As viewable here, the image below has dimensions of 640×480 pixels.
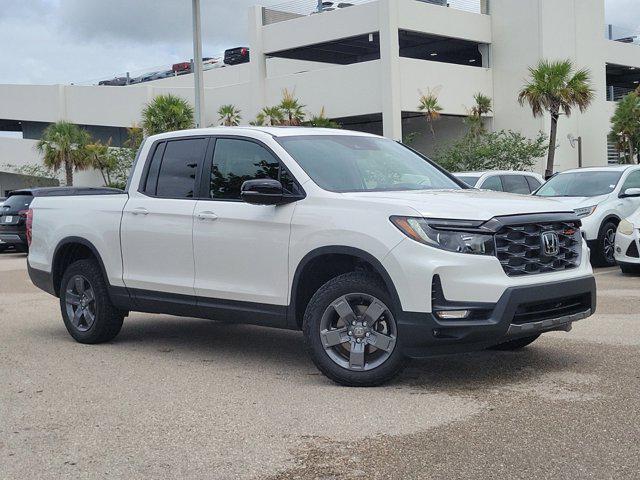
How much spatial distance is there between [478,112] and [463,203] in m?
32.1

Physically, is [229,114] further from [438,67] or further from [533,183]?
[533,183]

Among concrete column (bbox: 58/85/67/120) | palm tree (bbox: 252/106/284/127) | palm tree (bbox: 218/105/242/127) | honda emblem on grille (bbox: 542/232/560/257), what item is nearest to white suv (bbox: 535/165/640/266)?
honda emblem on grille (bbox: 542/232/560/257)

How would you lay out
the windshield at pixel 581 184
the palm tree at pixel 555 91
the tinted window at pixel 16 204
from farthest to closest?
the palm tree at pixel 555 91
the tinted window at pixel 16 204
the windshield at pixel 581 184

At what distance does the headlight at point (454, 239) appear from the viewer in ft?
19.4

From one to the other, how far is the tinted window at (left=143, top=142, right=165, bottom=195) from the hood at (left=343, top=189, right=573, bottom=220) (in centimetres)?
223

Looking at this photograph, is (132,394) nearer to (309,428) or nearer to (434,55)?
(309,428)

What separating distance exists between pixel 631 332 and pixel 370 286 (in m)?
3.32

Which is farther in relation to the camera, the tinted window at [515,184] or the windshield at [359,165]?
the tinted window at [515,184]

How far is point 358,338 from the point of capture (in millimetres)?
6227

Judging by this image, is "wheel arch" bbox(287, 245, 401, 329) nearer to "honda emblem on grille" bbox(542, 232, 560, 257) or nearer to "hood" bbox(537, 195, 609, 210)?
A: "honda emblem on grille" bbox(542, 232, 560, 257)

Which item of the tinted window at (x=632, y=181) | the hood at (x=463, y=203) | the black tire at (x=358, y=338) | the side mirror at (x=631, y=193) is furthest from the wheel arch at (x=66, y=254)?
the tinted window at (x=632, y=181)

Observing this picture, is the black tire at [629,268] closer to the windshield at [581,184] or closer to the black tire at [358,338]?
the windshield at [581,184]

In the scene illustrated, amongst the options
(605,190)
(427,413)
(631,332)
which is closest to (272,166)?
(427,413)

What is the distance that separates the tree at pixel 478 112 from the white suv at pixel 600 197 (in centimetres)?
2047
